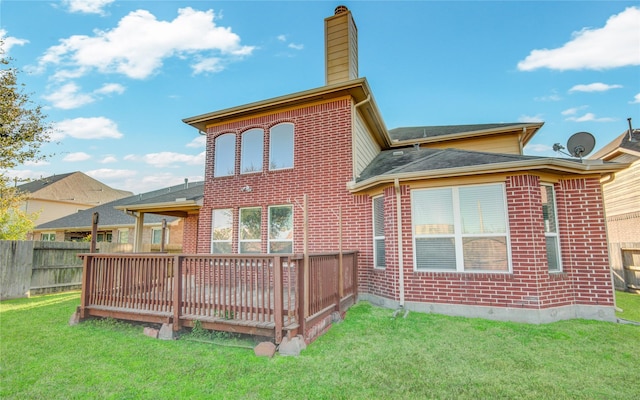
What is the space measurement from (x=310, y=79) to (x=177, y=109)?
6.86 m

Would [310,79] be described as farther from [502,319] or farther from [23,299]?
[23,299]

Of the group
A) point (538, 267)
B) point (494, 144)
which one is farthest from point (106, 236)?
point (538, 267)

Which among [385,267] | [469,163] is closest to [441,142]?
[469,163]

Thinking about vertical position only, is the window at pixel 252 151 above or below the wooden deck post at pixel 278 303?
above

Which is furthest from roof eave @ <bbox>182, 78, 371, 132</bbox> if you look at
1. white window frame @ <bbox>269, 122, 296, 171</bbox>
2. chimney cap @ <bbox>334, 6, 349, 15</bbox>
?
chimney cap @ <bbox>334, 6, 349, 15</bbox>

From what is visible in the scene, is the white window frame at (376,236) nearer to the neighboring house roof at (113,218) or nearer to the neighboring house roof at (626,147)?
the neighboring house roof at (626,147)

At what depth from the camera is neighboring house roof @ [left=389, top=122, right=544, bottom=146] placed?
33.3 ft

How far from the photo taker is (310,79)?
13.1 m

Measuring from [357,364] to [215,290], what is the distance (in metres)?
2.47

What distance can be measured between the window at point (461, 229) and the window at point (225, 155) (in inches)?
231

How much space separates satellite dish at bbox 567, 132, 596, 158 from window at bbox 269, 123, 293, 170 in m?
6.98

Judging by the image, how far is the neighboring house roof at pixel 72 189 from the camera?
2639cm

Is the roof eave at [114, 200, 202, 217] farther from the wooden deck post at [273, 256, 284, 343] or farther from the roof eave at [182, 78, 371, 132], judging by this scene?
the wooden deck post at [273, 256, 284, 343]

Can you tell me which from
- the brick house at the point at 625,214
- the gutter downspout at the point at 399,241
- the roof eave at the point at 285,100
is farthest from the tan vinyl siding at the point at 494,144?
the gutter downspout at the point at 399,241
